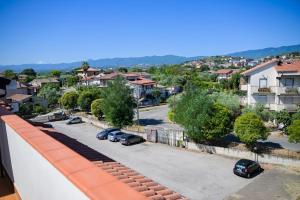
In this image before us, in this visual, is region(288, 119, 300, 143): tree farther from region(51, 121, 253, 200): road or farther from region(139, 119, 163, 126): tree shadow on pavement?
region(139, 119, 163, 126): tree shadow on pavement

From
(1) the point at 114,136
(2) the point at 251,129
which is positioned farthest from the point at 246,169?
(1) the point at 114,136

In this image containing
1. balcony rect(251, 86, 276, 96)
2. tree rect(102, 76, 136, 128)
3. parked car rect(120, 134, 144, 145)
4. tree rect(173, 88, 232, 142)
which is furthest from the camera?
balcony rect(251, 86, 276, 96)

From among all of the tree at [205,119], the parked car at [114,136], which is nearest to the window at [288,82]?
the tree at [205,119]

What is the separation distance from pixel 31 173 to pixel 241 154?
71.8 ft

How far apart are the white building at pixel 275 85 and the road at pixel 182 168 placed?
53.4 feet

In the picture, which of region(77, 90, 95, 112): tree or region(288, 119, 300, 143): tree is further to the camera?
region(77, 90, 95, 112): tree

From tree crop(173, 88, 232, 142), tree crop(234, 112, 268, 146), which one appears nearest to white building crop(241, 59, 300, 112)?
tree crop(173, 88, 232, 142)

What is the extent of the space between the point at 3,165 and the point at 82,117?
3904cm

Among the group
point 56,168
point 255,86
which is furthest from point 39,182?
point 255,86

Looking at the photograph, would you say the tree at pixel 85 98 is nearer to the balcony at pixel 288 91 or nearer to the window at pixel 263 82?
the window at pixel 263 82

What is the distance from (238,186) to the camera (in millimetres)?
19125

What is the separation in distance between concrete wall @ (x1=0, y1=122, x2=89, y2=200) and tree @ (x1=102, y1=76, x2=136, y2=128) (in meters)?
26.7

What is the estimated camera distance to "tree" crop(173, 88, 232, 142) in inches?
1000

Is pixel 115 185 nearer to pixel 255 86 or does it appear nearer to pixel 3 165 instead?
pixel 3 165
